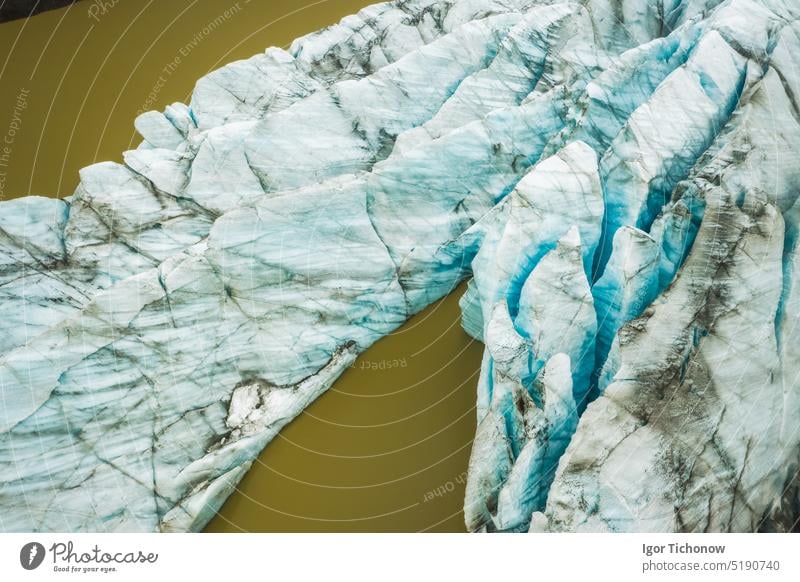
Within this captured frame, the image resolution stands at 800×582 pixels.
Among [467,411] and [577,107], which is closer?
[467,411]

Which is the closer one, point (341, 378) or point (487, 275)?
point (487, 275)

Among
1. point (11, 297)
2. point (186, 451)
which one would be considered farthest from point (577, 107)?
point (11, 297)

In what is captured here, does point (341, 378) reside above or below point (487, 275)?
below

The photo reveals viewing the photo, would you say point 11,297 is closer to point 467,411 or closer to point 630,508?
point 467,411

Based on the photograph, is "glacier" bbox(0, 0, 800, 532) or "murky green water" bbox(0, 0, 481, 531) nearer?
"glacier" bbox(0, 0, 800, 532)
